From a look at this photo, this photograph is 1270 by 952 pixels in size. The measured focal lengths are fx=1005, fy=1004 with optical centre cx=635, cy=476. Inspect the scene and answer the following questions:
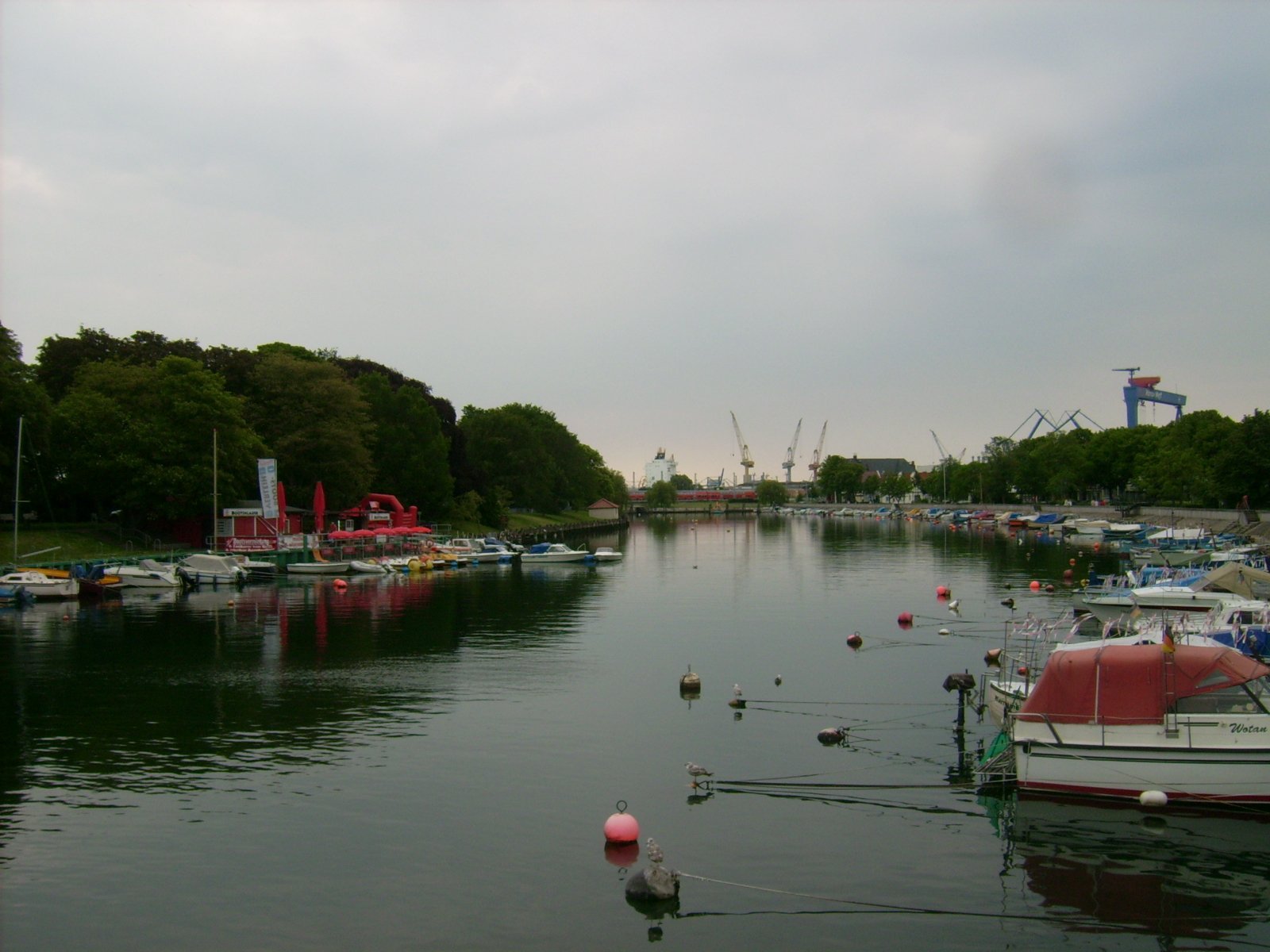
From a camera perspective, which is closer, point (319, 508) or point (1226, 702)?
point (1226, 702)

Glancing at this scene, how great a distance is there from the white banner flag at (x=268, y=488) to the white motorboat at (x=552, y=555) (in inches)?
1025

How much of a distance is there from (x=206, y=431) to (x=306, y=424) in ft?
51.5

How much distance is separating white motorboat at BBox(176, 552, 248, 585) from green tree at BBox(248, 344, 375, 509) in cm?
2294

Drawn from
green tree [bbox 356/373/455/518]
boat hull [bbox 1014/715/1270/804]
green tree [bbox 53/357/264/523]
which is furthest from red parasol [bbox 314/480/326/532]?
boat hull [bbox 1014/715/1270/804]

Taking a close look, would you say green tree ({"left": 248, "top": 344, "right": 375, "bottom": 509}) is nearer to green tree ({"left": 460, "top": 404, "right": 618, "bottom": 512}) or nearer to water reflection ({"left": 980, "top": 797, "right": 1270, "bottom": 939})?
green tree ({"left": 460, "top": 404, "right": 618, "bottom": 512})

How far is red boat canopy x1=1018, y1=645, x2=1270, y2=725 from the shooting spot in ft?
73.3

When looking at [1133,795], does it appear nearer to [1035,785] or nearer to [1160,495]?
[1035,785]

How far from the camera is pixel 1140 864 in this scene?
19.6 m

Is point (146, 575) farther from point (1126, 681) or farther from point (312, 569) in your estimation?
point (1126, 681)

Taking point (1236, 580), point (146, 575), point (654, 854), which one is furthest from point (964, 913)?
point (146, 575)

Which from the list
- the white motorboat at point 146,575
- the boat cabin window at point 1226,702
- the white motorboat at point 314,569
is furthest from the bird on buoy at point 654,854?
the white motorboat at point 314,569

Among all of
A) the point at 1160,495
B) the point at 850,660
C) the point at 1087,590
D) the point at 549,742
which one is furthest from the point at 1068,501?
the point at 549,742

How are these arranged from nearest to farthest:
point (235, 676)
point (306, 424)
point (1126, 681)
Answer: point (1126, 681)
point (235, 676)
point (306, 424)

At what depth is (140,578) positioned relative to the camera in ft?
230
